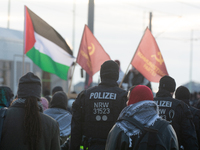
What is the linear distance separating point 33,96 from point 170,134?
4.37 feet

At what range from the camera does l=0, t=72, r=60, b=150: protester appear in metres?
3.25

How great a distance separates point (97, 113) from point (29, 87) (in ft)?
4.50

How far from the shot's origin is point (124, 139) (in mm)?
2975

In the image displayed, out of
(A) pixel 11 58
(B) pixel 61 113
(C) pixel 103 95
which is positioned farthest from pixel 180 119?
(A) pixel 11 58

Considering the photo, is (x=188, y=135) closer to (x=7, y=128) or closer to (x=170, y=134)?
(x=170, y=134)

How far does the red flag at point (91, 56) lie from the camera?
871 centimetres

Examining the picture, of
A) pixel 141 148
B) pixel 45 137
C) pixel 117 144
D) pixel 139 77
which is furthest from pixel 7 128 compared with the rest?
pixel 139 77

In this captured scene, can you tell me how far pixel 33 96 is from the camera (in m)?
3.37

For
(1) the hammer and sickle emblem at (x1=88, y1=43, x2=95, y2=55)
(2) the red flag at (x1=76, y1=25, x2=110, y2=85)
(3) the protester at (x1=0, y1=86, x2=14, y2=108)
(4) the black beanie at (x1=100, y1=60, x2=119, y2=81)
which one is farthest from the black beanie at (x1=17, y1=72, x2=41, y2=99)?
(1) the hammer and sickle emblem at (x1=88, y1=43, x2=95, y2=55)

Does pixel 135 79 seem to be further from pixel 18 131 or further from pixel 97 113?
pixel 18 131

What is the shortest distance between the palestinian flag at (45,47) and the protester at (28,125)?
552 cm

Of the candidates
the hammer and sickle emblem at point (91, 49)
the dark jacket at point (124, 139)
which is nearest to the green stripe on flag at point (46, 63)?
the hammer and sickle emblem at point (91, 49)

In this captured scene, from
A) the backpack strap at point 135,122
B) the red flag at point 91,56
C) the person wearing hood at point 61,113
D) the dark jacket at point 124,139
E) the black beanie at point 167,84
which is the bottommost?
the person wearing hood at point 61,113

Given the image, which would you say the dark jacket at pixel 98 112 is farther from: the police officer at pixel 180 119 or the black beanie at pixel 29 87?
the black beanie at pixel 29 87
